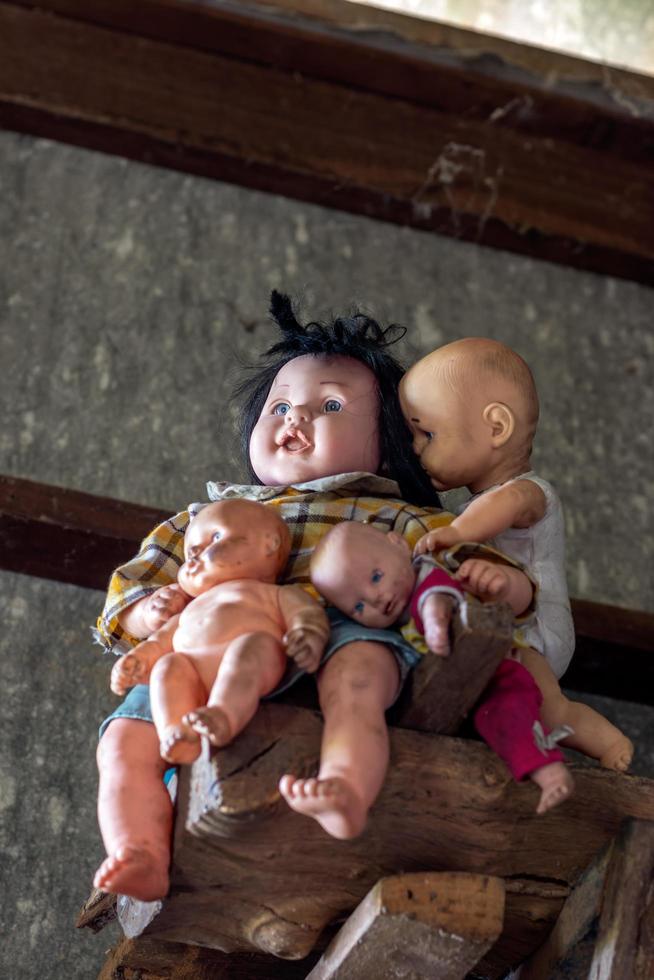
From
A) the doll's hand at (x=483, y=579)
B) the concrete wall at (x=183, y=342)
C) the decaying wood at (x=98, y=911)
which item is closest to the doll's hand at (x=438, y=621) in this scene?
the doll's hand at (x=483, y=579)

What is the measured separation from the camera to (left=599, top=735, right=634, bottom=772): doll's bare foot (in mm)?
2039

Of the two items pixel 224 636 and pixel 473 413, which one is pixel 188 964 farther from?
pixel 473 413

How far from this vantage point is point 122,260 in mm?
3525

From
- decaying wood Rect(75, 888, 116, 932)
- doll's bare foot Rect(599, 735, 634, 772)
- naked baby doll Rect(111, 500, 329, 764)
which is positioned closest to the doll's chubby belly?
naked baby doll Rect(111, 500, 329, 764)

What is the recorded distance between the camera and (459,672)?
1.75 m

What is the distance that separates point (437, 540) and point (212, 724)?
0.49 metres

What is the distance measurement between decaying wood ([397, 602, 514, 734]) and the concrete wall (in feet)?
3.63

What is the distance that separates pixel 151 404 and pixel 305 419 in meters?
1.11

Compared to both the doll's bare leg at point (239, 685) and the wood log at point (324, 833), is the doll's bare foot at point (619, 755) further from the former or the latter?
the doll's bare leg at point (239, 685)

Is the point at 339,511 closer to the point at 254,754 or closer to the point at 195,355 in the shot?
the point at 254,754

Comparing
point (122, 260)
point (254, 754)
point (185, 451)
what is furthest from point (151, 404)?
point (254, 754)

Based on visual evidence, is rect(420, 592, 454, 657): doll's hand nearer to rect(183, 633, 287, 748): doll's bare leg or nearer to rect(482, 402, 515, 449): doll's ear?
rect(183, 633, 287, 748): doll's bare leg

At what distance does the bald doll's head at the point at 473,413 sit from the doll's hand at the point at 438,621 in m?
0.51

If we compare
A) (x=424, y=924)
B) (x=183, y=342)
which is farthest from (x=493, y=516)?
(x=183, y=342)
